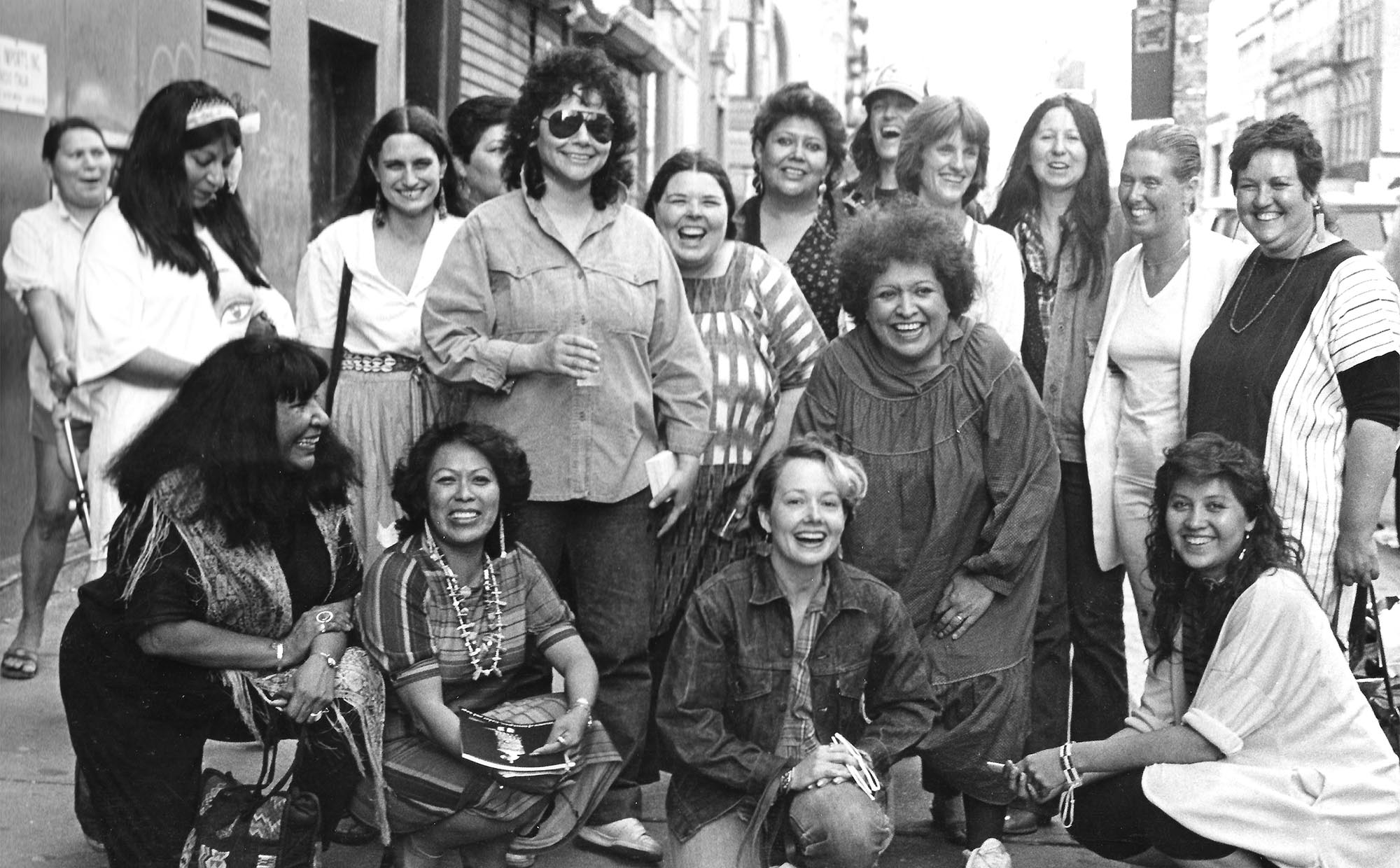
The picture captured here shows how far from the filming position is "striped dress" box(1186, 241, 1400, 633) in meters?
4.29

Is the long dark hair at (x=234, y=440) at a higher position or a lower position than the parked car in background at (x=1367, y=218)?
lower

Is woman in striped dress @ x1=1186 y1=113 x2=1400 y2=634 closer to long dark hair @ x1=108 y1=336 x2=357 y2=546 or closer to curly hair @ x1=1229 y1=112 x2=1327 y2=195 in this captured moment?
curly hair @ x1=1229 y1=112 x2=1327 y2=195

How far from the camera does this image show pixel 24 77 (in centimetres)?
659

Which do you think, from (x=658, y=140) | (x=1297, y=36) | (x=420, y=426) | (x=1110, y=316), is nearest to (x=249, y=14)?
(x=420, y=426)

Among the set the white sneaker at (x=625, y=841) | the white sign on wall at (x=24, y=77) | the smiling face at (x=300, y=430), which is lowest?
the white sneaker at (x=625, y=841)

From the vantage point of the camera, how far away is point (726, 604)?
4051mm

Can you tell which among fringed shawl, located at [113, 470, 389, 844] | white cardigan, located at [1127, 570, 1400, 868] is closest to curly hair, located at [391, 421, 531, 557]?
fringed shawl, located at [113, 470, 389, 844]

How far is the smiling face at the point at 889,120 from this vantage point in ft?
19.2

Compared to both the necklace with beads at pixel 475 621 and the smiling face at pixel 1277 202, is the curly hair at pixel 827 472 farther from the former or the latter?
the smiling face at pixel 1277 202

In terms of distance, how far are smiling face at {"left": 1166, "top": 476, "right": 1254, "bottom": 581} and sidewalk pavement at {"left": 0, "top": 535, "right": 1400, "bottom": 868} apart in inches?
37.3

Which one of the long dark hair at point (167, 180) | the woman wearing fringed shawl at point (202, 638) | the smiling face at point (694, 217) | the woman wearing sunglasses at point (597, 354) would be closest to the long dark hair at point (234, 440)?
the woman wearing fringed shawl at point (202, 638)

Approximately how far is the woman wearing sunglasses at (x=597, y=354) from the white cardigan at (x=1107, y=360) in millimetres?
1097

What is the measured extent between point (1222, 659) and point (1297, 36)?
67818 millimetres

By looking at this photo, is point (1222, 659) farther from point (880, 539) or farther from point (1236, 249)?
point (1236, 249)
